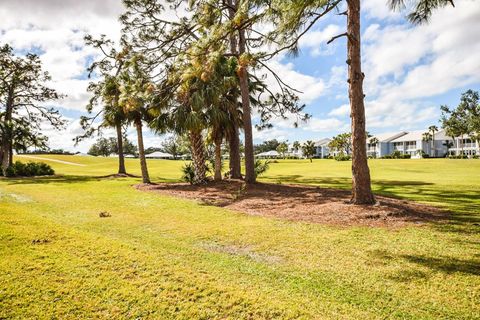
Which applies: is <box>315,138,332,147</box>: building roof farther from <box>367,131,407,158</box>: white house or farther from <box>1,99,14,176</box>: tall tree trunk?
<box>1,99,14,176</box>: tall tree trunk

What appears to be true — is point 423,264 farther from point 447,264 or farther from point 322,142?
point 322,142

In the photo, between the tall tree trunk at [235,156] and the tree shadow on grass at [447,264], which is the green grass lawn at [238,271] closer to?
the tree shadow on grass at [447,264]

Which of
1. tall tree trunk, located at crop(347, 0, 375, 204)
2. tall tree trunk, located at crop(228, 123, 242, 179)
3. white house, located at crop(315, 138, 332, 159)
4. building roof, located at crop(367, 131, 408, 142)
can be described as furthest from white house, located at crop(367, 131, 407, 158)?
tall tree trunk, located at crop(347, 0, 375, 204)

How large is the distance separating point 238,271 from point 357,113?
7.19 metres

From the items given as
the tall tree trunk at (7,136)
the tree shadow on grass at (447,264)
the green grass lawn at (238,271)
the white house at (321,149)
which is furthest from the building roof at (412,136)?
the tree shadow on grass at (447,264)

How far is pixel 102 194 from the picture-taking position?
15844mm

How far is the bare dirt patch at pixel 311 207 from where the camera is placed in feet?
29.7

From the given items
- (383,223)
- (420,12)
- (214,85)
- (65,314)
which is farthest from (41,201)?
(420,12)

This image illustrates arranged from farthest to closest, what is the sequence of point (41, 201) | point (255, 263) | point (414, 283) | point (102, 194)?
point (102, 194)
point (41, 201)
point (255, 263)
point (414, 283)

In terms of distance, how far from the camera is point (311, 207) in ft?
35.6

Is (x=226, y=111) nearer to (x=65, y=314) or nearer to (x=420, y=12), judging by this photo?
(x=420, y=12)

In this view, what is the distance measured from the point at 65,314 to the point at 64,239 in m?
3.16

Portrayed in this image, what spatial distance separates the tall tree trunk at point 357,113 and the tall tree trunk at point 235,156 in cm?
1005

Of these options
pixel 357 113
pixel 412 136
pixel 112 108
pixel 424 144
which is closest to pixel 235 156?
pixel 112 108
